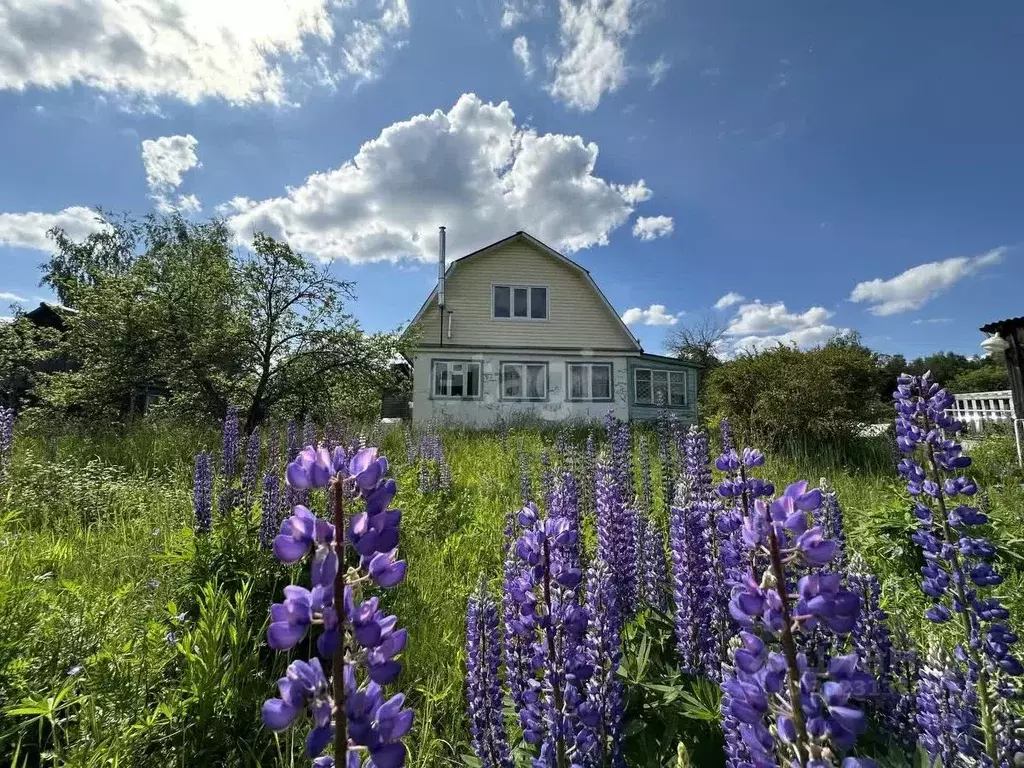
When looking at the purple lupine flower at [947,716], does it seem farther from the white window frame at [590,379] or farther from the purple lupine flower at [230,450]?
the white window frame at [590,379]

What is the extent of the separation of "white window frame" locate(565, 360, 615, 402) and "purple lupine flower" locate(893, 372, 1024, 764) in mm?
18278

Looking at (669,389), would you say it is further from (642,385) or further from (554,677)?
(554,677)

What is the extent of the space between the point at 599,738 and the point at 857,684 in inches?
41.2

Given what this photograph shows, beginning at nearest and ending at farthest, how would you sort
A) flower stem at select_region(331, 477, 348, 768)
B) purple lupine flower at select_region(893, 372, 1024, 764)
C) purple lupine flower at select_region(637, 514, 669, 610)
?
flower stem at select_region(331, 477, 348, 768), purple lupine flower at select_region(893, 372, 1024, 764), purple lupine flower at select_region(637, 514, 669, 610)

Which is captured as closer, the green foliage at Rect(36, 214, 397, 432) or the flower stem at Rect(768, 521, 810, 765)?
the flower stem at Rect(768, 521, 810, 765)

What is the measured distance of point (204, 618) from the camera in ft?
9.25

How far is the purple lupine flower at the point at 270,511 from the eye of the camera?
3912 millimetres

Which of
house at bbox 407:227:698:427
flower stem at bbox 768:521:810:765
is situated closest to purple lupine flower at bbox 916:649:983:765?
flower stem at bbox 768:521:810:765

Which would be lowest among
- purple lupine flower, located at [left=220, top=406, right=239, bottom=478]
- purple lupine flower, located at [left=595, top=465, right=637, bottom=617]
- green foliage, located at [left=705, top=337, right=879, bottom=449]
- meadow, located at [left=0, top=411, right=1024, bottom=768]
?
meadow, located at [left=0, top=411, right=1024, bottom=768]

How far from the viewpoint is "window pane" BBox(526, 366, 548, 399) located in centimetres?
2062

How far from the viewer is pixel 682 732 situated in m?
2.08

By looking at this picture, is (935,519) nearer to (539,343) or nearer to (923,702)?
(923,702)

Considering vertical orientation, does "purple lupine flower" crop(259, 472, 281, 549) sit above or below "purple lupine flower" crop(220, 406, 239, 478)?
below

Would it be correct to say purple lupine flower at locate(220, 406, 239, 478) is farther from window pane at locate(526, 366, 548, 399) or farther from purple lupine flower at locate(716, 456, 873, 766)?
window pane at locate(526, 366, 548, 399)
